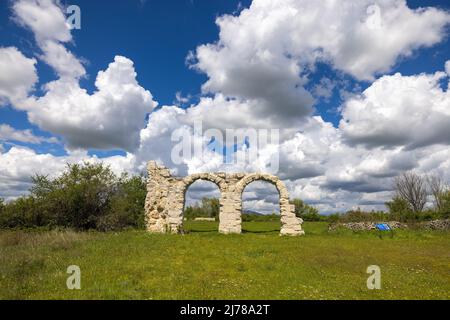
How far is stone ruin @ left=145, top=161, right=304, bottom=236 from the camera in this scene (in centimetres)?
2458

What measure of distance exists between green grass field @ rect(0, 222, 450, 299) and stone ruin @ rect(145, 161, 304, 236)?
Answer: 5.16m

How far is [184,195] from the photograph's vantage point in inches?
1014

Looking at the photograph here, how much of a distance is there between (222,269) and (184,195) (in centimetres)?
1409

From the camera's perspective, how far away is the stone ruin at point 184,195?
24.6 metres

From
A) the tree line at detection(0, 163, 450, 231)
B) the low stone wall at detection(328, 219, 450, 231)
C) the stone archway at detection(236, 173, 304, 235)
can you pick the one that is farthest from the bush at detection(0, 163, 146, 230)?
the low stone wall at detection(328, 219, 450, 231)

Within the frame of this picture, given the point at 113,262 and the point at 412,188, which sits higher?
the point at 412,188

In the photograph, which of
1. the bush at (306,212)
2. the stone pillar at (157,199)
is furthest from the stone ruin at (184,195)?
the bush at (306,212)

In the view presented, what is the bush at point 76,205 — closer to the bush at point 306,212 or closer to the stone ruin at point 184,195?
the stone ruin at point 184,195

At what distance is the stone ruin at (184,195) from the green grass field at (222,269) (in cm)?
516

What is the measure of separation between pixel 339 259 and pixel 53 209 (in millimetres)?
22651

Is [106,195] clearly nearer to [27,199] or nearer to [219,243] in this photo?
[27,199]

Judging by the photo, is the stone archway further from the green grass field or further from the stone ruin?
the green grass field

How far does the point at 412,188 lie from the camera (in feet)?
185
